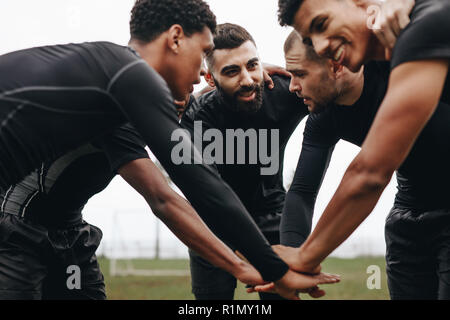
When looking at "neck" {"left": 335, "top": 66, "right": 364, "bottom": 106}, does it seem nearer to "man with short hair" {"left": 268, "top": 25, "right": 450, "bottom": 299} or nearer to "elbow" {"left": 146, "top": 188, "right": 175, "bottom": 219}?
"man with short hair" {"left": 268, "top": 25, "right": 450, "bottom": 299}

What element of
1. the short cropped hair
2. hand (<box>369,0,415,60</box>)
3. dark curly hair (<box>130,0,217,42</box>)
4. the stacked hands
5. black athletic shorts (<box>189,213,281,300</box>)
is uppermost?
the short cropped hair

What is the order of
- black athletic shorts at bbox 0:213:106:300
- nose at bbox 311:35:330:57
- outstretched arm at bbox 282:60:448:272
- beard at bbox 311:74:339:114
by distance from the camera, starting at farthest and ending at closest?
beard at bbox 311:74:339:114 → black athletic shorts at bbox 0:213:106:300 → nose at bbox 311:35:330:57 → outstretched arm at bbox 282:60:448:272

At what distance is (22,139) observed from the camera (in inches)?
102

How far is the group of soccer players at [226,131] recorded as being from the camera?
2.58m

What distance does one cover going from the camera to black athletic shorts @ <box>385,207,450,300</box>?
355cm

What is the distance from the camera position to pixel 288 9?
302 centimetres

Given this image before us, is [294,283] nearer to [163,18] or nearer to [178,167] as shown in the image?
[178,167]

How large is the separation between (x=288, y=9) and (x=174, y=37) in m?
0.68

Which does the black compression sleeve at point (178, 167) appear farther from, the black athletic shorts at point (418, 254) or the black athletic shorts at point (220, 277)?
the black athletic shorts at point (220, 277)

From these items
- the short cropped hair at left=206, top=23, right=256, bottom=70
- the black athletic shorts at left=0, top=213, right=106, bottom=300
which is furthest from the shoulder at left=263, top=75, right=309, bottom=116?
the black athletic shorts at left=0, top=213, right=106, bottom=300

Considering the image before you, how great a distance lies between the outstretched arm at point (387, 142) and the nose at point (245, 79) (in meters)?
2.00

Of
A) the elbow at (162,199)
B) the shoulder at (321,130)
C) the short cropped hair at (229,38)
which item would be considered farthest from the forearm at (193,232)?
the short cropped hair at (229,38)

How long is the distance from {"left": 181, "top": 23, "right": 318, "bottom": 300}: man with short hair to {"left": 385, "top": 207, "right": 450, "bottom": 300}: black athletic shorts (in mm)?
1229
